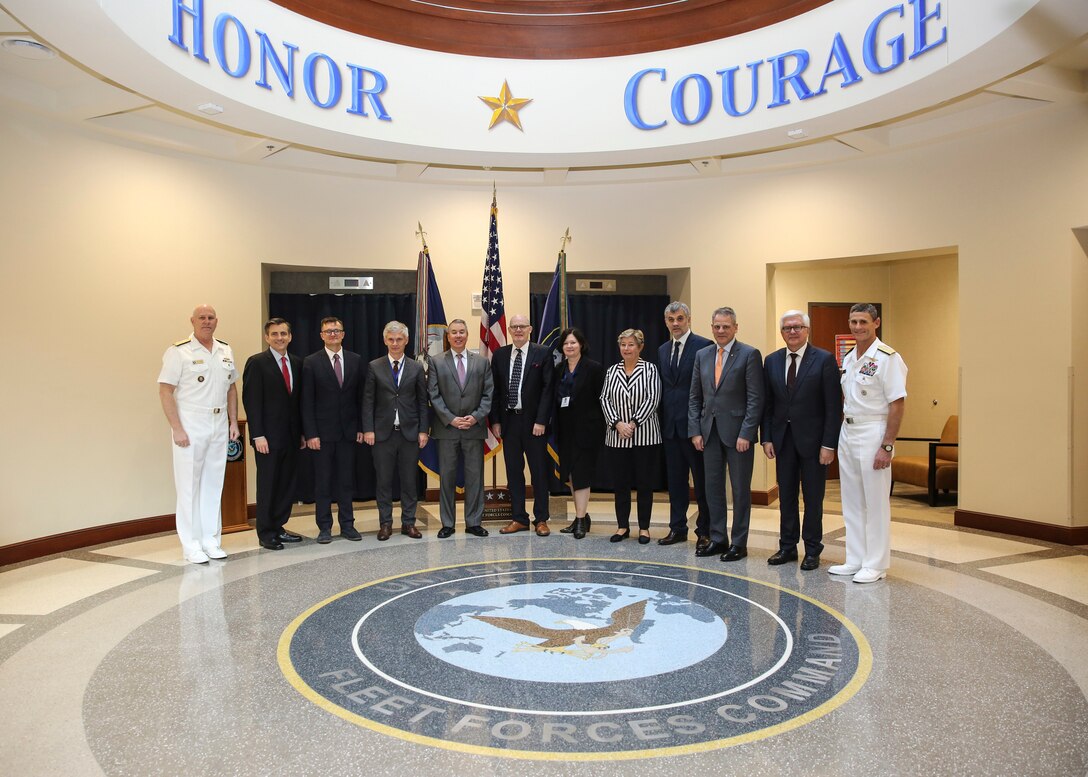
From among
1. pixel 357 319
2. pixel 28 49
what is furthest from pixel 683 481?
pixel 28 49

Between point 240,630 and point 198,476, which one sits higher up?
point 198,476

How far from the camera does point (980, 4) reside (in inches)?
187

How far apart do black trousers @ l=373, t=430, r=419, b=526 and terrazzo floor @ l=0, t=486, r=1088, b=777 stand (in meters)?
0.68

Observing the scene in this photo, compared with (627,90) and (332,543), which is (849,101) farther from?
(332,543)

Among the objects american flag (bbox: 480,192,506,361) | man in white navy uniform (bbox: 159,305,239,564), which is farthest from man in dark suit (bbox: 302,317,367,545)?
american flag (bbox: 480,192,506,361)

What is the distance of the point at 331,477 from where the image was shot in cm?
600

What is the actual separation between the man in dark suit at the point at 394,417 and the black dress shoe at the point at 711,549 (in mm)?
2107

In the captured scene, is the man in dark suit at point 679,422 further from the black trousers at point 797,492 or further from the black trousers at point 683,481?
the black trousers at point 797,492

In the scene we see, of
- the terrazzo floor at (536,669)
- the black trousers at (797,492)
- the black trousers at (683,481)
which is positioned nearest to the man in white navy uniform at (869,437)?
the black trousers at (797,492)

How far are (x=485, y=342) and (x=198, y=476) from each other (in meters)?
2.53

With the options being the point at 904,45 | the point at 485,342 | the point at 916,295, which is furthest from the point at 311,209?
the point at 916,295

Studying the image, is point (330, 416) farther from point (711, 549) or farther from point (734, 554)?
point (734, 554)

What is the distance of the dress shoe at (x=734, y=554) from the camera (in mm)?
5250

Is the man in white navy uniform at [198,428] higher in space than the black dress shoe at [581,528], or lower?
higher
